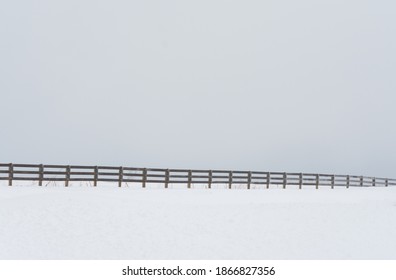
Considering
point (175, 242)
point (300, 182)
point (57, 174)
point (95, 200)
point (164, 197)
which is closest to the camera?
point (175, 242)

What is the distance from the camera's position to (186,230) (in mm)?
15328

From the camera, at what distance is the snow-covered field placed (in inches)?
524

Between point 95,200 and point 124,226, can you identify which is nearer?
point 124,226

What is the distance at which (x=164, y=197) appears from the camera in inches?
887

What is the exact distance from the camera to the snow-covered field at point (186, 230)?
13320 millimetres
